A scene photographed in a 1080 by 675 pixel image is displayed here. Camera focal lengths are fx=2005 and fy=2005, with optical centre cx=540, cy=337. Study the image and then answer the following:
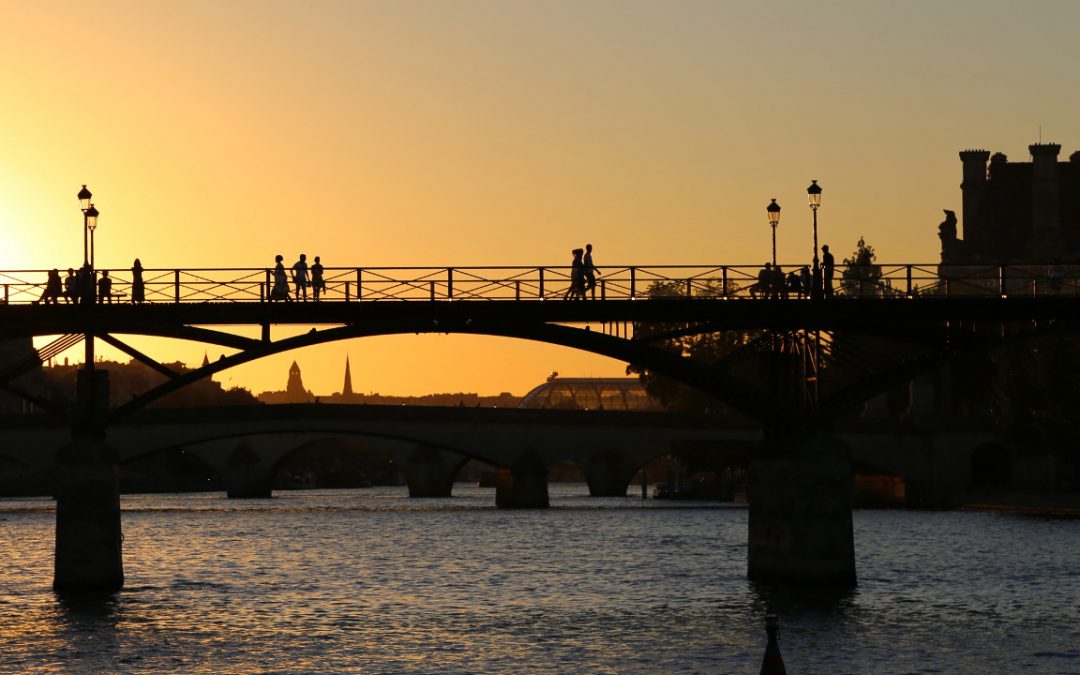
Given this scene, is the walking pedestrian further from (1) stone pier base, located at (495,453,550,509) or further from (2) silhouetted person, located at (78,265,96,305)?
(1) stone pier base, located at (495,453,550,509)

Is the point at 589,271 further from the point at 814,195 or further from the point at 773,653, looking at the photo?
the point at 773,653

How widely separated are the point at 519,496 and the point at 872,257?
119ft

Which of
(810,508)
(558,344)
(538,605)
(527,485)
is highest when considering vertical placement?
(558,344)

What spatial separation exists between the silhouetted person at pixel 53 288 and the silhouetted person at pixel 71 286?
20 cm

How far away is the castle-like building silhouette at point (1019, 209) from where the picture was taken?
141000 mm

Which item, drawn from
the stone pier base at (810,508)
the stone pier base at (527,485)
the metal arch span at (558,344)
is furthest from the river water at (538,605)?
the stone pier base at (527,485)

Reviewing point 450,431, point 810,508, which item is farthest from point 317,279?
point 450,431

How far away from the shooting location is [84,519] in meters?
64.8

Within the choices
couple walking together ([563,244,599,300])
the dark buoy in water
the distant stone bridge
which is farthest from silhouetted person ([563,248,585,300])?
the distant stone bridge

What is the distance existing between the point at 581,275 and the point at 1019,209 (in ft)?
296

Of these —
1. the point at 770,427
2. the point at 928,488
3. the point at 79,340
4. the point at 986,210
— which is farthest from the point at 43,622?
the point at 986,210

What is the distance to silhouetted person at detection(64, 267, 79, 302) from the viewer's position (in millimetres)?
65938

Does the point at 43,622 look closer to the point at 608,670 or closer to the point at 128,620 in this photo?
the point at 128,620

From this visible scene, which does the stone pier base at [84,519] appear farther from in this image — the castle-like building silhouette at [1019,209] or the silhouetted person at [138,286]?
the castle-like building silhouette at [1019,209]
